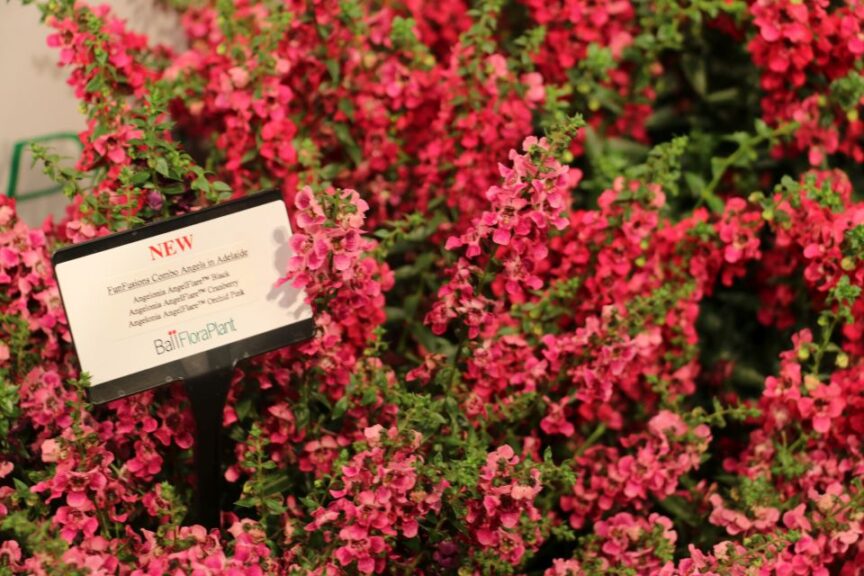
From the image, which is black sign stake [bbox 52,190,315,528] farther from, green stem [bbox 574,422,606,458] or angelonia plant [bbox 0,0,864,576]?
green stem [bbox 574,422,606,458]

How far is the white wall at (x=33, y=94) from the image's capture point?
5.28 feet

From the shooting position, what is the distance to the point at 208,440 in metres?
1.10

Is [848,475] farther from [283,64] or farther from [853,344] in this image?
[283,64]

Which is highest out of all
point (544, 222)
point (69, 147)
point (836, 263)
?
point (69, 147)

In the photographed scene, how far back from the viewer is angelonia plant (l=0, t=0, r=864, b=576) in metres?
1.05

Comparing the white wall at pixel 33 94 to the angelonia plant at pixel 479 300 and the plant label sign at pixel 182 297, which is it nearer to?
the angelonia plant at pixel 479 300

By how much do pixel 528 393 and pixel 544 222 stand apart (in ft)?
1.00

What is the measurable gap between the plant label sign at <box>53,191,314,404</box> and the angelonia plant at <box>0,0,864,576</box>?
0.15 ft

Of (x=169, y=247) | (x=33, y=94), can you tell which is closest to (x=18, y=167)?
(x=33, y=94)

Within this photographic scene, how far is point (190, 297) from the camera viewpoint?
41.3 inches

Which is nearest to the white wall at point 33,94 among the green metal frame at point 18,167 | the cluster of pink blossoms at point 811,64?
the green metal frame at point 18,167

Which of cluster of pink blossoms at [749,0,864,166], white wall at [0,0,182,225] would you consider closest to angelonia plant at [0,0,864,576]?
cluster of pink blossoms at [749,0,864,166]

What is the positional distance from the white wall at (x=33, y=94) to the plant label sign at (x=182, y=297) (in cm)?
64

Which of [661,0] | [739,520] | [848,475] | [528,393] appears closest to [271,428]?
[528,393]
